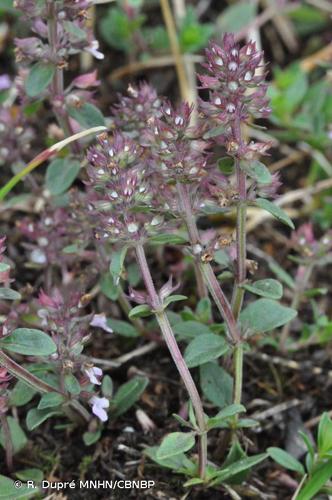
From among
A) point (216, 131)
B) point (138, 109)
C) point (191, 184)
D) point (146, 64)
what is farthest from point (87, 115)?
point (146, 64)

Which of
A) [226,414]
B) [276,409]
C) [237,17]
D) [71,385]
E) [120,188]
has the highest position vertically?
[120,188]

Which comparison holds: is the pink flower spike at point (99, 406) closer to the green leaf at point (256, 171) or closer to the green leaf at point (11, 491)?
the green leaf at point (11, 491)

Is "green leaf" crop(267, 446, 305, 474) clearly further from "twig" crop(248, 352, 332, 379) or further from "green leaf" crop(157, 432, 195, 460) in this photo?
Result: "twig" crop(248, 352, 332, 379)

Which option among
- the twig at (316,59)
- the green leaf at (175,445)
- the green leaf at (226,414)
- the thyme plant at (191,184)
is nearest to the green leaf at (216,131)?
the thyme plant at (191,184)

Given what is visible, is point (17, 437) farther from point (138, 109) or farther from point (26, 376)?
point (138, 109)

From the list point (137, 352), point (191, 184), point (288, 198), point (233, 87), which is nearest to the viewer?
point (233, 87)

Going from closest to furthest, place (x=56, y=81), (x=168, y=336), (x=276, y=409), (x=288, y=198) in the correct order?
(x=168, y=336), (x=56, y=81), (x=276, y=409), (x=288, y=198)

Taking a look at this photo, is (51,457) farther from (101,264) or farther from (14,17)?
(14,17)
